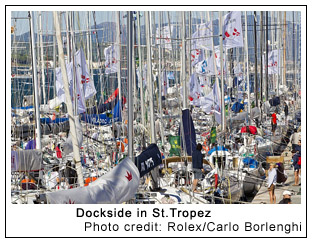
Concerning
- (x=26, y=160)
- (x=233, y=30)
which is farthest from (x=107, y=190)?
(x=233, y=30)

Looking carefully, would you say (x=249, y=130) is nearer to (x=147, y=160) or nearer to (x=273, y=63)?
(x=147, y=160)

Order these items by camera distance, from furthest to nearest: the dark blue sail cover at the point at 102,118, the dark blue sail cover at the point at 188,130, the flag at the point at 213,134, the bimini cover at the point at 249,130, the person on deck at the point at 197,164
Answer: the bimini cover at the point at 249,130 < the dark blue sail cover at the point at 102,118 < the flag at the point at 213,134 < the dark blue sail cover at the point at 188,130 < the person on deck at the point at 197,164

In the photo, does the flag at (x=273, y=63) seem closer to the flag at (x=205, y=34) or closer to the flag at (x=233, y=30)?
the flag at (x=205, y=34)

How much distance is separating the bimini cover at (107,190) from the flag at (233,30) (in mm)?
8172

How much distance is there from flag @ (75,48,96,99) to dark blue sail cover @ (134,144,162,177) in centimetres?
617

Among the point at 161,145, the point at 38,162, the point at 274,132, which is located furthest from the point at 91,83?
the point at 274,132

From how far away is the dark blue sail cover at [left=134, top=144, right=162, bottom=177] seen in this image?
10.2 m

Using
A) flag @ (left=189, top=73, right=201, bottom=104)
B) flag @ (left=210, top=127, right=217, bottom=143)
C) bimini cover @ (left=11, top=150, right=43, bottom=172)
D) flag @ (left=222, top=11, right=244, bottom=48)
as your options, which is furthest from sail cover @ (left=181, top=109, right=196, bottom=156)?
flag @ (left=189, top=73, right=201, bottom=104)

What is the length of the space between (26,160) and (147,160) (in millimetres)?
3069

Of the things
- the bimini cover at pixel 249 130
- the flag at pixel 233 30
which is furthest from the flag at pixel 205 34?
the bimini cover at pixel 249 130

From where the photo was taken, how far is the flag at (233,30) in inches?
658

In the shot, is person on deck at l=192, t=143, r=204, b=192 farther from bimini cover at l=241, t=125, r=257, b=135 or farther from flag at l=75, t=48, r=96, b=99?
bimini cover at l=241, t=125, r=257, b=135

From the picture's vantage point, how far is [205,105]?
20.0 m
